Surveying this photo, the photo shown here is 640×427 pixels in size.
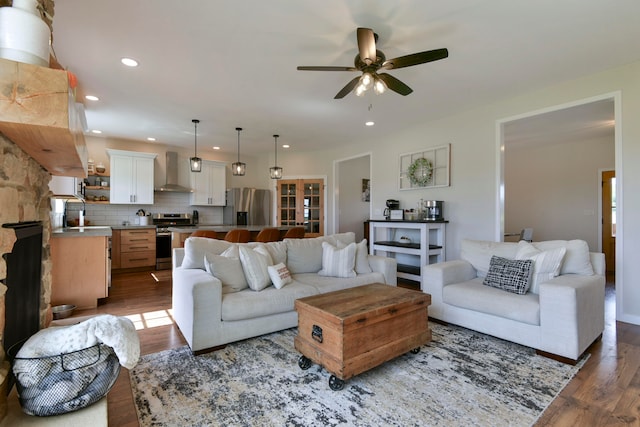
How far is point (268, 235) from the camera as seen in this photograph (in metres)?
5.17

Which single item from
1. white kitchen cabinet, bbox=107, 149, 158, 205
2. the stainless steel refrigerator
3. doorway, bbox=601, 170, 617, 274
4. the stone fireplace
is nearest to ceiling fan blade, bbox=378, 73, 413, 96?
the stone fireplace

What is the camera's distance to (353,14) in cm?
241

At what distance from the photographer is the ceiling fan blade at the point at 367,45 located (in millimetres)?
2338

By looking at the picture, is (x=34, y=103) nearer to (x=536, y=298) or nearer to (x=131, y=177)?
(x=536, y=298)

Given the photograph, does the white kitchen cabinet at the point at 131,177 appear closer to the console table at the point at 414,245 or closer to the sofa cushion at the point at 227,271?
the sofa cushion at the point at 227,271

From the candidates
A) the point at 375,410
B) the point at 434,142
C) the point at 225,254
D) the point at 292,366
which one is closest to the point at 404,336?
the point at 375,410

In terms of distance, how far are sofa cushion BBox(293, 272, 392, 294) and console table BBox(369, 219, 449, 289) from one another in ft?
3.74

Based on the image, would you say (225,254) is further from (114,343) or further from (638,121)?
(638,121)

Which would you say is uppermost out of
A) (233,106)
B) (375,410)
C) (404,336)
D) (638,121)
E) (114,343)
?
(233,106)

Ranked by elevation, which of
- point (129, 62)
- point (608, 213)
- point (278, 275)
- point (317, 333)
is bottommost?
point (317, 333)

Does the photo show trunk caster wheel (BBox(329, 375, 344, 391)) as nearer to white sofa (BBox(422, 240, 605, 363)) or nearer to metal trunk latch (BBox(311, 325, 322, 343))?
metal trunk latch (BBox(311, 325, 322, 343))

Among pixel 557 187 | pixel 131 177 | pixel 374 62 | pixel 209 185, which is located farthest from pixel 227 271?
pixel 557 187

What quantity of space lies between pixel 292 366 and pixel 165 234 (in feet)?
16.8

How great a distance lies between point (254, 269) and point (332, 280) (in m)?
0.85
